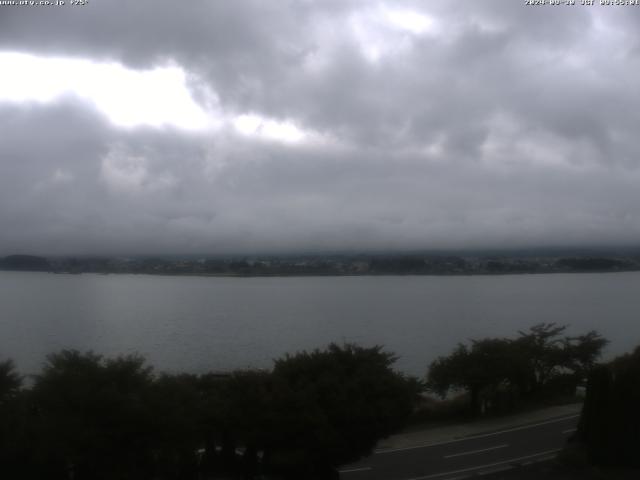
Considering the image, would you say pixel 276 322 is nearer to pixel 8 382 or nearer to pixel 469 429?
pixel 469 429

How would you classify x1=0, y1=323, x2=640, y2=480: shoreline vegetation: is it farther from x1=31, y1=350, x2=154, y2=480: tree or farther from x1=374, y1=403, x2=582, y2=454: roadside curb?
x1=374, y1=403, x2=582, y2=454: roadside curb

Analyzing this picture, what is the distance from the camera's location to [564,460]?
1522 centimetres

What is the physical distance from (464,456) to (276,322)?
3904 cm

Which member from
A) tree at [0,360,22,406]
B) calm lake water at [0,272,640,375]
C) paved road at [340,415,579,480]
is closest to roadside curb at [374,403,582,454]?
paved road at [340,415,579,480]

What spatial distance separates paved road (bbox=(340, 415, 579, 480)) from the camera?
1611 cm

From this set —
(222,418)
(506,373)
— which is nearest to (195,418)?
(222,418)

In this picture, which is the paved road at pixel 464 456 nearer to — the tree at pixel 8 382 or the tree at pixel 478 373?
the tree at pixel 478 373

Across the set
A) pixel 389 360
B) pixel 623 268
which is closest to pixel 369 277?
pixel 623 268

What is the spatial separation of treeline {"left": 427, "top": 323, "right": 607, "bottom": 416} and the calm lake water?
770cm

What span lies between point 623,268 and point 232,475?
116 metres

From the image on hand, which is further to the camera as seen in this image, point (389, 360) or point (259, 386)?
point (389, 360)

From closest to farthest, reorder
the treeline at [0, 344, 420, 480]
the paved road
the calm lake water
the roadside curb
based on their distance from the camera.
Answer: the treeline at [0, 344, 420, 480]
the paved road
the roadside curb
the calm lake water

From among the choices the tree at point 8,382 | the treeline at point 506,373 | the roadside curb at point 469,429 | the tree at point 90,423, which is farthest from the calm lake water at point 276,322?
the tree at point 90,423

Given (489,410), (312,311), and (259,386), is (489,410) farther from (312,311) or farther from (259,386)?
(312,311)
